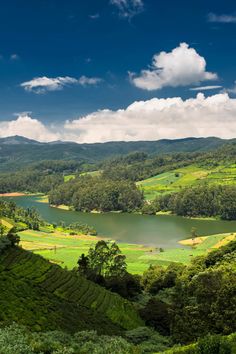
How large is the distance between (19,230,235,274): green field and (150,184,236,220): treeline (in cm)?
5361

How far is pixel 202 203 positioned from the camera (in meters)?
160

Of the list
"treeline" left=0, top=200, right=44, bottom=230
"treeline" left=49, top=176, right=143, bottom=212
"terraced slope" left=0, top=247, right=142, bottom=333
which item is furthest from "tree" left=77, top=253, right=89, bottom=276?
"treeline" left=49, top=176, right=143, bottom=212

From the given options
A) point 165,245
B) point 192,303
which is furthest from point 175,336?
point 165,245

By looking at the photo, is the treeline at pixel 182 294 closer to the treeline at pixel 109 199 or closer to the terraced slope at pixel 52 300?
the terraced slope at pixel 52 300

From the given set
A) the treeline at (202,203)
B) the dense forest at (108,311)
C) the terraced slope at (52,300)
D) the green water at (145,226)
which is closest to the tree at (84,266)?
the dense forest at (108,311)

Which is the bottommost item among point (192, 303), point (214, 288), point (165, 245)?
point (165, 245)

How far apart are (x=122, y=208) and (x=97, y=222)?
37825 millimetres

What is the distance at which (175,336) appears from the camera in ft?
81.1

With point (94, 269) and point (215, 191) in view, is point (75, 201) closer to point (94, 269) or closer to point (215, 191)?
point (215, 191)

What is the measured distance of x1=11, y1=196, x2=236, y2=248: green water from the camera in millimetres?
110500

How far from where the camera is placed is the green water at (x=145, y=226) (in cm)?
11050

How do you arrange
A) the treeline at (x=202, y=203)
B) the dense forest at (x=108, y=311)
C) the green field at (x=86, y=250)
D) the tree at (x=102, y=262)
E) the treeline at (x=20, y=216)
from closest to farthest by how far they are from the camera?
the dense forest at (x=108, y=311) → the tree at (x=102, y=262) → the green field at (x=86, y=250) → the treeline at (x=20, y=216) → the treeline at (x=202, y=203)

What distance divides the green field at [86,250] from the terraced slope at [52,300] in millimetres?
34440

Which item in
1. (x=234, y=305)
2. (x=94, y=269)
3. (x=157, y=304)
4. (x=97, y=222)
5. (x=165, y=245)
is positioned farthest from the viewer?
(x=97, y=222)
